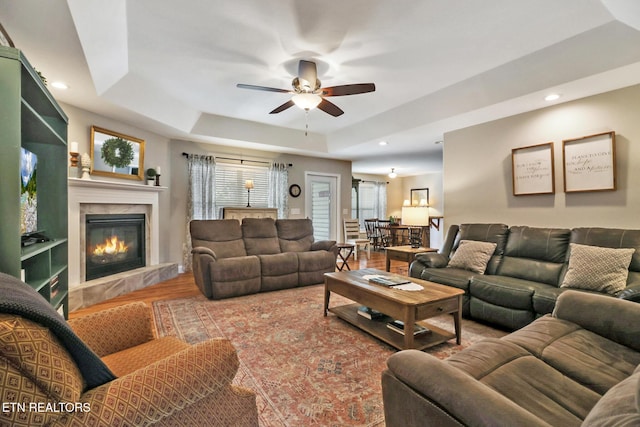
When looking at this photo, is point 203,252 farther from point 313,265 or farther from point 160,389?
point 160,389

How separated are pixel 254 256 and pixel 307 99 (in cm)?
214

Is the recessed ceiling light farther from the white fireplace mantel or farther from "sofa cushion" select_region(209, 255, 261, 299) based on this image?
"sofa cushion" select_region(209, 255, 261, 299)

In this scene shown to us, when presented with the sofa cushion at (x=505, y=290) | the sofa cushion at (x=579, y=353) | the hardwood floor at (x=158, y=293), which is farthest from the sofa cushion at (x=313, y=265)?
the sofa cushion at (x=579, y=353)

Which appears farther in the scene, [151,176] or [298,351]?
[151,176]

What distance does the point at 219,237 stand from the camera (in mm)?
4246

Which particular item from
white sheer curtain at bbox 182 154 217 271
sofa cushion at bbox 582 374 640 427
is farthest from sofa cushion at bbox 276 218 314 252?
sofa cushion at bbox 582 374 640 427

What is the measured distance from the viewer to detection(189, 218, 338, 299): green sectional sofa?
3637 mm

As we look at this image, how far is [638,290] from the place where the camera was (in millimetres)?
2066

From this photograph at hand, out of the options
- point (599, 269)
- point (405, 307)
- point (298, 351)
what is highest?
point (599, 269)

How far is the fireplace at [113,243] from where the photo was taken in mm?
3830

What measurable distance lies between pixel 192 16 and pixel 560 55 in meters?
3.21

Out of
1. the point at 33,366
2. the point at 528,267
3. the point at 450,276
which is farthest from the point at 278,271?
the point at 33,366

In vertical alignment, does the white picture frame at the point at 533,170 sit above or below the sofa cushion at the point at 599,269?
above

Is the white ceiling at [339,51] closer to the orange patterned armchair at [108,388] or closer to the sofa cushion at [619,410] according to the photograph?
the orange patterned armchair at [108,388]
